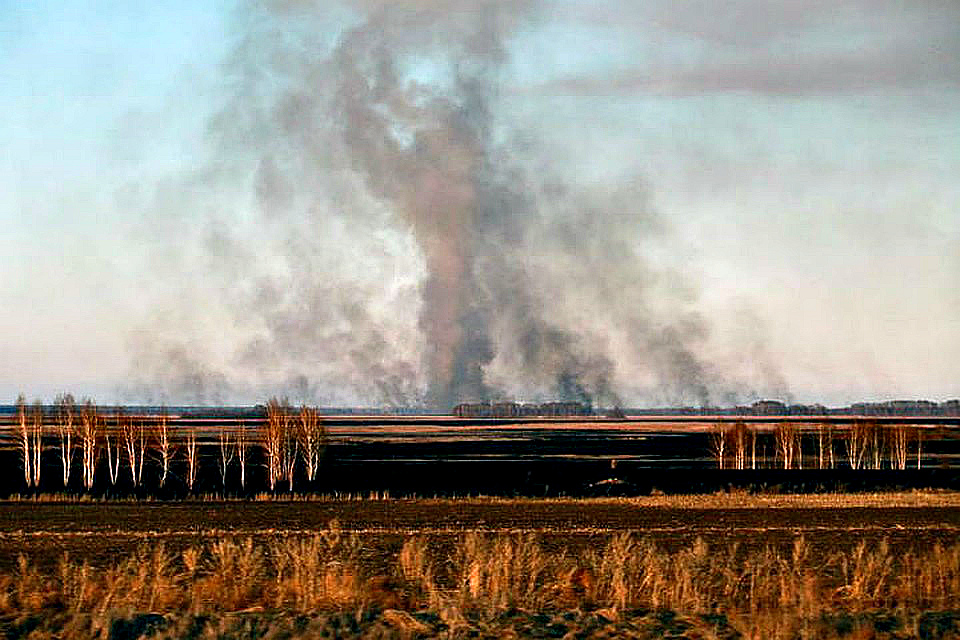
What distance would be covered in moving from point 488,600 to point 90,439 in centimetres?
7237

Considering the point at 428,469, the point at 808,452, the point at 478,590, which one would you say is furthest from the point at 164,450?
the point at 808,452

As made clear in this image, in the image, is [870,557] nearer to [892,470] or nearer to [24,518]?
[24,518]

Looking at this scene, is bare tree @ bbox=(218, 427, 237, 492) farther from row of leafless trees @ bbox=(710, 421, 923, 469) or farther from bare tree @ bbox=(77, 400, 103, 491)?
row of leafless trees @ bbox=(710, 421, 923, 469)

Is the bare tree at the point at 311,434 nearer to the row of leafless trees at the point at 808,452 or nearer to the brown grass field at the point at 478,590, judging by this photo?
the row of leafless trees at the point at 808,452

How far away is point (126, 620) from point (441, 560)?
1401 cm

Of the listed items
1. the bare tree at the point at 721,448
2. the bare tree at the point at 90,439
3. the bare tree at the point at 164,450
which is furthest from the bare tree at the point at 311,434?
the bare tree at the point at 721,448

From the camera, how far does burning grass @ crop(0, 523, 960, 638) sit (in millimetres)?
15852

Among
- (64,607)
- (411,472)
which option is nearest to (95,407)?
(411,472)

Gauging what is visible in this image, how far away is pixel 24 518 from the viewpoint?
48.6 meters

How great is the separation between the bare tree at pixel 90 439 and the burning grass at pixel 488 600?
5894 centimetres

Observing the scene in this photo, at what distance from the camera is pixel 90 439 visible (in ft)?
278

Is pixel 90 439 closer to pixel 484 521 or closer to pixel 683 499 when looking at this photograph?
pixel 683 499

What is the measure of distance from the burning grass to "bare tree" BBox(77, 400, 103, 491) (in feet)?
193

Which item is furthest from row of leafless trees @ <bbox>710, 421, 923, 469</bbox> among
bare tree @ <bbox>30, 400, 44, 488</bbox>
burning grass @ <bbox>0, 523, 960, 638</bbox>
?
burning grass @ <bbox>0, 523, 960, 638</bbox>
